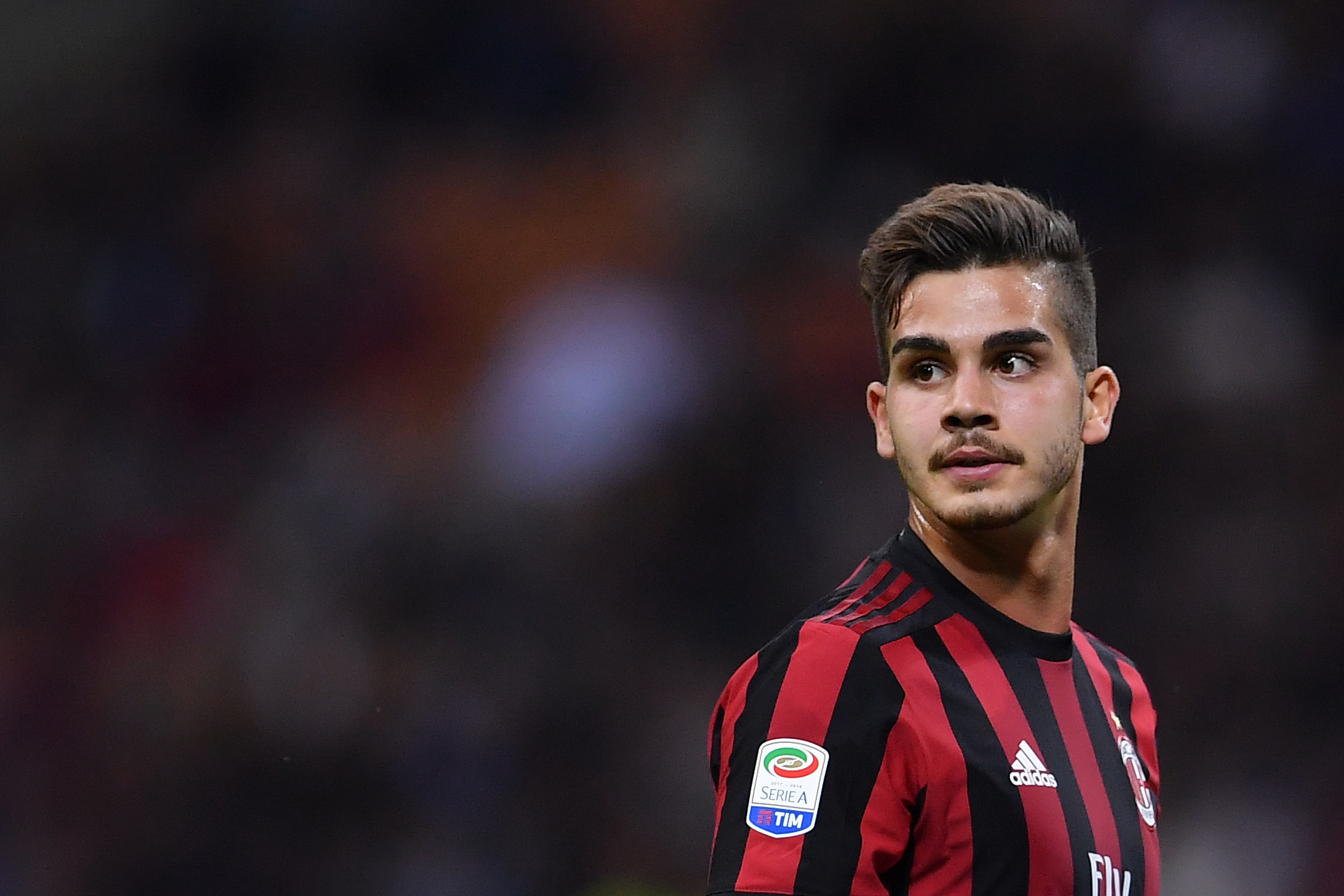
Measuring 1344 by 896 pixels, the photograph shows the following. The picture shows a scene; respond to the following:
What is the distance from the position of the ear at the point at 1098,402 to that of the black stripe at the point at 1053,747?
1.23 feet

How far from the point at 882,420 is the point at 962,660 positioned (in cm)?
43

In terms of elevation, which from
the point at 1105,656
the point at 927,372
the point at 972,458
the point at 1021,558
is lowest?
the point at 1105,656

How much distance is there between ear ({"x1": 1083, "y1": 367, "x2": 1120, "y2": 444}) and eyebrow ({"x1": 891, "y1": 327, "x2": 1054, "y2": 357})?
170 mm

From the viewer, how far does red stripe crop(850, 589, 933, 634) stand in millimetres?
1955

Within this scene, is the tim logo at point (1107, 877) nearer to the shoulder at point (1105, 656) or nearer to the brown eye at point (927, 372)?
the shoulder at point (1105, 656)

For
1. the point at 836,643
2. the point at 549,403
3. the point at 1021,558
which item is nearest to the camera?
the point at 836,643

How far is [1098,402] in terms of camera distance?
91.8 inches

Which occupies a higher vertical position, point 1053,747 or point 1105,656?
point 1105,656

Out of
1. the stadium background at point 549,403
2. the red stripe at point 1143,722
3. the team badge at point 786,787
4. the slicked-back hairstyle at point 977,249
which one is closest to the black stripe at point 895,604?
the team badge at point 786,787

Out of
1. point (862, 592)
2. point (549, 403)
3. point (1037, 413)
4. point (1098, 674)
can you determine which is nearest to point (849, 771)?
point (862, 592)

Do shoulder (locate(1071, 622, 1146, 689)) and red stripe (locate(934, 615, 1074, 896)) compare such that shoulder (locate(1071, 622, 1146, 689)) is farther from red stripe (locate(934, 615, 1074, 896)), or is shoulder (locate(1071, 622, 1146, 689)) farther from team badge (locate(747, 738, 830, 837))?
team badge (locate(747, 738, 830, 837))

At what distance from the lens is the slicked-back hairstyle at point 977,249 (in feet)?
7.15

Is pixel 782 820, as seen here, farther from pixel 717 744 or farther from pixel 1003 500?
pixel 1003 500

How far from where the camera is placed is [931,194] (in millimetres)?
2289
